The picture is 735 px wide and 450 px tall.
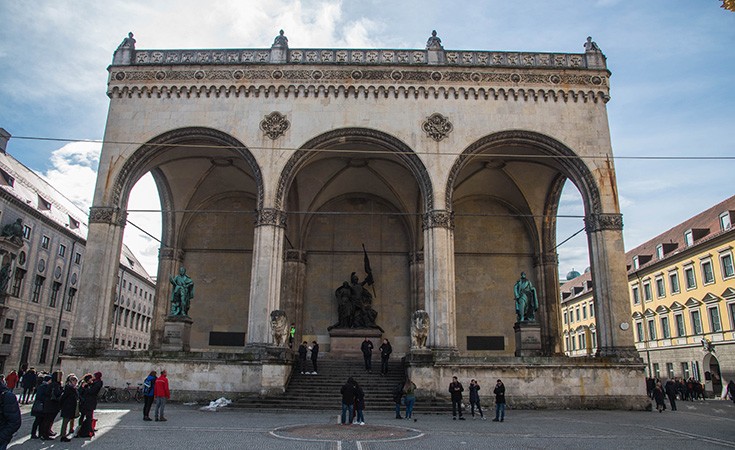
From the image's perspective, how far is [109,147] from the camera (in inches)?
837

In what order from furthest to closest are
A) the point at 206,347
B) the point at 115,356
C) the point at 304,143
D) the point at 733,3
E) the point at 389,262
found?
1. the point at 389,262
2. the point at 206,347
3. the point at 304,143
4. the point at 115,356
5. the point at 733,3

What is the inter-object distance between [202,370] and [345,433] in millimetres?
8934

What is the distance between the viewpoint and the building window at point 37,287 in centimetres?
3750

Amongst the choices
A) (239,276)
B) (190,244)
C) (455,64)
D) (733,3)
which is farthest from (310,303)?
(733,3)

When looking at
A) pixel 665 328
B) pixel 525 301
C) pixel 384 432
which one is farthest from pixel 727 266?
pixel 384 432

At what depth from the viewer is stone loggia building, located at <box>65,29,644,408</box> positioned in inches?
738

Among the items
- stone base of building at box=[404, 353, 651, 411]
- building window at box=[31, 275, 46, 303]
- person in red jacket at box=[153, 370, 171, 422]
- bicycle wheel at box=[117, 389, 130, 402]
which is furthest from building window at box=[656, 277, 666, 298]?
building window at box=[31, 275, 46, 303]

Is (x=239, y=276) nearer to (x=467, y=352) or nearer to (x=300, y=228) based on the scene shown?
(x=300, y=228)

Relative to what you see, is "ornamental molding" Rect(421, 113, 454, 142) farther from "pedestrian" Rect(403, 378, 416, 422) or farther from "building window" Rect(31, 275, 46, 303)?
"building window" Rect(31, 275, 46, 303)

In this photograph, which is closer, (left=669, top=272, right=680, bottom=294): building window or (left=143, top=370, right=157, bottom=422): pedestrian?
(left=143, top=370, right=157, bottom=422): pedestrian

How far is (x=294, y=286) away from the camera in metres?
26.0

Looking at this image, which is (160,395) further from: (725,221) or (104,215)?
(725,221)

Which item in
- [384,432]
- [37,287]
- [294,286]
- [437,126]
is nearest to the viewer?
[384,432]

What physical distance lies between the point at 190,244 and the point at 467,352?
14693 mm
